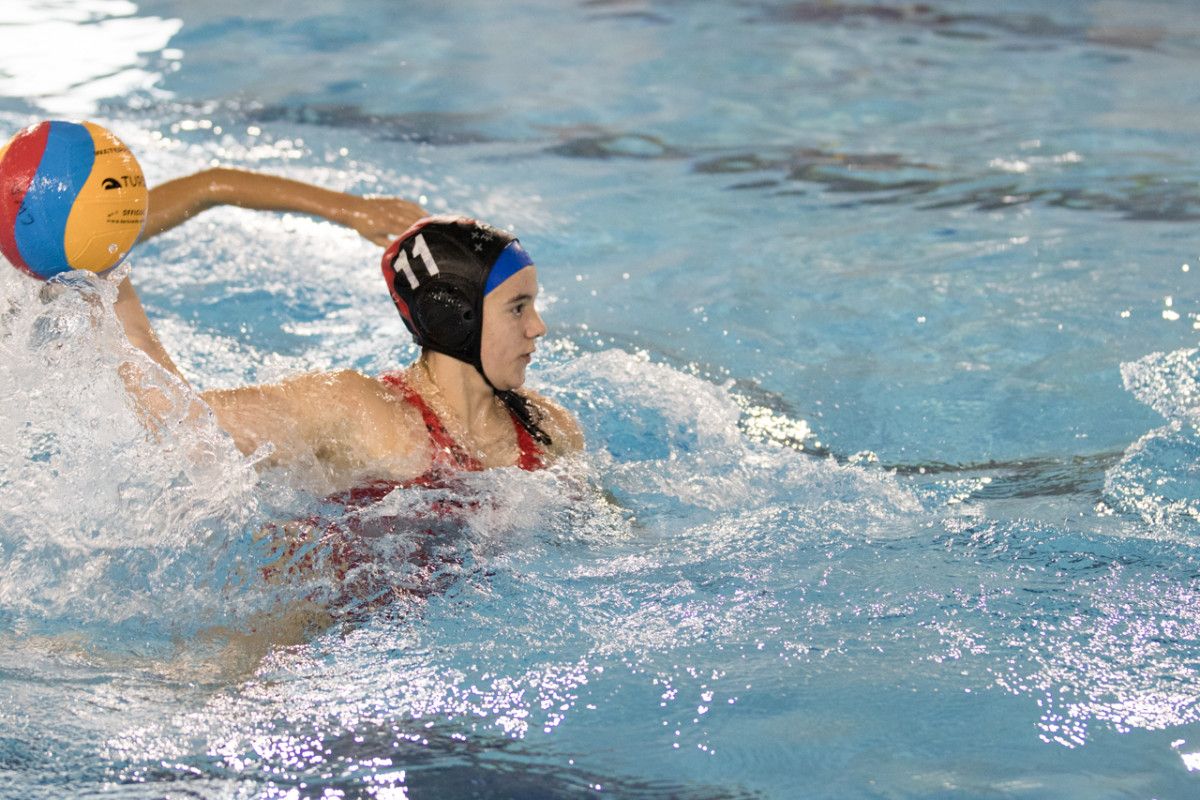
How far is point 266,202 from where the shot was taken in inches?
140

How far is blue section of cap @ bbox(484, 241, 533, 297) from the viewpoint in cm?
337

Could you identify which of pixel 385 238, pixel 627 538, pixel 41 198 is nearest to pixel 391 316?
pixel 385 238

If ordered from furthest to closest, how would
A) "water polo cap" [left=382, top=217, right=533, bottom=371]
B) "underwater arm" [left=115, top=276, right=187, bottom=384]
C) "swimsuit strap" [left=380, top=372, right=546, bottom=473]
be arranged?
"swimsuit strap" [left=380, top=372, right=546, bottom=473], "water polo cap" [left=382, top=217, right=533, bottom=371], "underwater arm" [left=115, top=276, right=187, bottom=384]

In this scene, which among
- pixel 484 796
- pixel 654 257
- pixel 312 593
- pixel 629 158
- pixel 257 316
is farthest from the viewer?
pixel 629 158

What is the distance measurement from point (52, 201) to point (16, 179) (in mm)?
105

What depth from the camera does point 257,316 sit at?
5465 mm

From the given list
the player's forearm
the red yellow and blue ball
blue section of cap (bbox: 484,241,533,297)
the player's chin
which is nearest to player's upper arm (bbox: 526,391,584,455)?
the player's chin

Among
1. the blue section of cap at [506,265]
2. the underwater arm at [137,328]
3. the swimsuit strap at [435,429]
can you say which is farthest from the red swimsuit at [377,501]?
the underwater arm at [137,328]

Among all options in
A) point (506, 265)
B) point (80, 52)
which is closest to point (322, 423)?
point (506, 265)

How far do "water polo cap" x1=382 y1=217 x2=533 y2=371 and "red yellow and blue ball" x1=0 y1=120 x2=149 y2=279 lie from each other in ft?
2.18

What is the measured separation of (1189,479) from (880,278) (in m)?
2.01

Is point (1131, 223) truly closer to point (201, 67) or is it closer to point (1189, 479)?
point (1189, 479)

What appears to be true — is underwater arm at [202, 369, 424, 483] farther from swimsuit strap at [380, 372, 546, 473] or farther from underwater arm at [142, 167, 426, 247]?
underwater arm at [142, 167, 426, 247]

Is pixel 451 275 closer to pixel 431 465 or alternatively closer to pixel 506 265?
pixel 506 265
